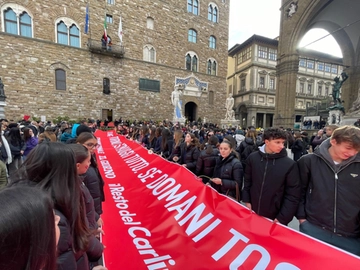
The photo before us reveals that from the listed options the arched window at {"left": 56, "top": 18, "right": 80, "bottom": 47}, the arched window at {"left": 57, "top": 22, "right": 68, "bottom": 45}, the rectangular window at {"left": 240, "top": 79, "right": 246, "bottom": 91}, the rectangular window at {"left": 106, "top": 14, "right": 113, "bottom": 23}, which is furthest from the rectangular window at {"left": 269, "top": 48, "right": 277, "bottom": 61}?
the arched window at {"left": 57, "top": 22, "right": 68, "bottom": 45}

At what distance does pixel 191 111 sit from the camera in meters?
27.1

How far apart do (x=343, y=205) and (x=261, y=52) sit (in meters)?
37.4

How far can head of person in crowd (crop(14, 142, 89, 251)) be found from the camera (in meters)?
1.20

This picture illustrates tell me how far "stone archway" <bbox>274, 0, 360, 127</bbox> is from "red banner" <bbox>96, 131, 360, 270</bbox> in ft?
60.6

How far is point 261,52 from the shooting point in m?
33.9

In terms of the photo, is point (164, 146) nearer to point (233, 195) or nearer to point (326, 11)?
point (233, 195)

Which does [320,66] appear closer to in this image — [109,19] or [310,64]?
[310,64]

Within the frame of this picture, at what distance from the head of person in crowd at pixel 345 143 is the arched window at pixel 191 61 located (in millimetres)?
24719

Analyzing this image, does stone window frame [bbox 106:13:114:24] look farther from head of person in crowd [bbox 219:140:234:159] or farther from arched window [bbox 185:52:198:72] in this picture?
head of person in crowd [bbox 219:140:234:159]

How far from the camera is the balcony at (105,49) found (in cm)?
1874

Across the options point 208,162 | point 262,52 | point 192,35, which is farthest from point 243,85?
point 208,162

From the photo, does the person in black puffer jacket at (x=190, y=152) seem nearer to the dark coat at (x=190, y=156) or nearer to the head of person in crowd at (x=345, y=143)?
the dark coat at (x=190, y=156)

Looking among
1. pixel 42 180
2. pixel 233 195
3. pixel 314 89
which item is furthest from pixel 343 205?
pixel 314 89

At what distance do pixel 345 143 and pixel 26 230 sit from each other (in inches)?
91.0
